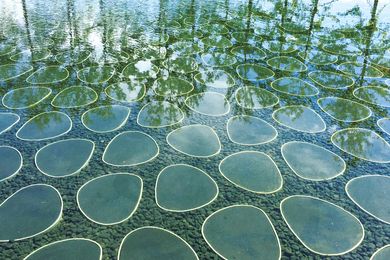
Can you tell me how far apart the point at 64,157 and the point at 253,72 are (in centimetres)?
360

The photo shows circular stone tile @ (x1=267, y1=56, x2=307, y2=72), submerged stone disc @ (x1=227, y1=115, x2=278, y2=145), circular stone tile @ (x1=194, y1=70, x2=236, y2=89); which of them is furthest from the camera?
circular stone tile @ (x1=267, y1=56, x2=307, y2=72)

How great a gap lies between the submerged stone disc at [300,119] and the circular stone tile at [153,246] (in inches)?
93.4

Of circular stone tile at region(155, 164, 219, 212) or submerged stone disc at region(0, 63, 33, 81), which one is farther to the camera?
submerged stone disc at region(0, 63, 33, 81)

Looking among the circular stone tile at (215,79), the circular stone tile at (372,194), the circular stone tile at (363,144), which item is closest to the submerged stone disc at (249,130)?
the circular stone tile at (363,144)

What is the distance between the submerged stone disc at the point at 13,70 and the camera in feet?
16.8

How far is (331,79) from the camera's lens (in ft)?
18.6

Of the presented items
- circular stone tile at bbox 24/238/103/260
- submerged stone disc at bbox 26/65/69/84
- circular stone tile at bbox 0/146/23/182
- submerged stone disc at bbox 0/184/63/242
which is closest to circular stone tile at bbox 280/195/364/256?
circular stone tile at bbox 24/238/103/260

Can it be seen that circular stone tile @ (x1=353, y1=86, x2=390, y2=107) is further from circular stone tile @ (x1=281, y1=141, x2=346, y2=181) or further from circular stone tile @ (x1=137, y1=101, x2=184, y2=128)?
circular stone tile @ (x1=137, y1=101, x2=184, y2=128)

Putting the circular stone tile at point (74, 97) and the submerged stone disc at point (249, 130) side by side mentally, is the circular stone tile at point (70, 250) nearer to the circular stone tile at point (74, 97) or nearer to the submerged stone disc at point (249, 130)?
the submerged stone disc at point (249, 130)

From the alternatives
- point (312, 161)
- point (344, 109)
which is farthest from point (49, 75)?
point (344, 109)

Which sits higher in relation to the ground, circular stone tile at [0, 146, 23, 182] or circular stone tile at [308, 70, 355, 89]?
circular stone tile at [308, 70, 355, 89]

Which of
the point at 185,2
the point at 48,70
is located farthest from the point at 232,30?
the point at 48,70

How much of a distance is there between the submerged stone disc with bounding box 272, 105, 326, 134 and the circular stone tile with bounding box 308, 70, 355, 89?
3.41 feet

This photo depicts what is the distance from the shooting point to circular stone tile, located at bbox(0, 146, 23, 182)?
3324mm
